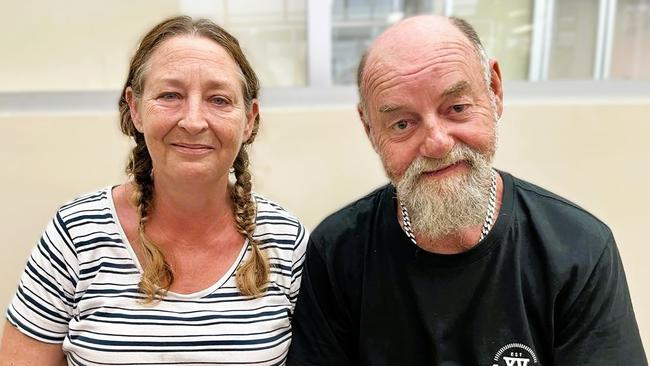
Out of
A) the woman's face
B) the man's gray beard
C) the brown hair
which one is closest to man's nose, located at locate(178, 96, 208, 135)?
the woman's face

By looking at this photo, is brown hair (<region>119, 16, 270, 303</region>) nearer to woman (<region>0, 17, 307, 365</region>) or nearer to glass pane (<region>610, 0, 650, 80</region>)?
woman (<region>0, 17, 307, 365</region>)

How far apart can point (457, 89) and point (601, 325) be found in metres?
0.56

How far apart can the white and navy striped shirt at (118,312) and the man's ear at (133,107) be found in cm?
24

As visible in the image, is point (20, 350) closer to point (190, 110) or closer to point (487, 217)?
point (190, 110)

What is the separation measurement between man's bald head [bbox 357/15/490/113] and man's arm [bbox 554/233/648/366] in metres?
0.47

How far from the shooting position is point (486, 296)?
0.99 metres

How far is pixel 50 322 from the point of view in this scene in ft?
3.67

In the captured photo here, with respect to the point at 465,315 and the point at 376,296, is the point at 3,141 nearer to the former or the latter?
the point at 376,296

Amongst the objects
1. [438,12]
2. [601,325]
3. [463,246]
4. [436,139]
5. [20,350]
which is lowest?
[20,350]

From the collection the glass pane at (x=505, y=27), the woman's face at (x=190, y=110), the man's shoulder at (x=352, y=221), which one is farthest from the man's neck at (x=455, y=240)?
the glass pane at (x=505, y=27)

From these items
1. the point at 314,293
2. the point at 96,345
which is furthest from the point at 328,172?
the point at 96,345

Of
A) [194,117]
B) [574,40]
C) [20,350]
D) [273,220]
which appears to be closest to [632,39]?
[574,40]

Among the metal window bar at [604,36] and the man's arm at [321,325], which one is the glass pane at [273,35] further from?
the metal window bar at [604,36]

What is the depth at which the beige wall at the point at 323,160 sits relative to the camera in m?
1.67
